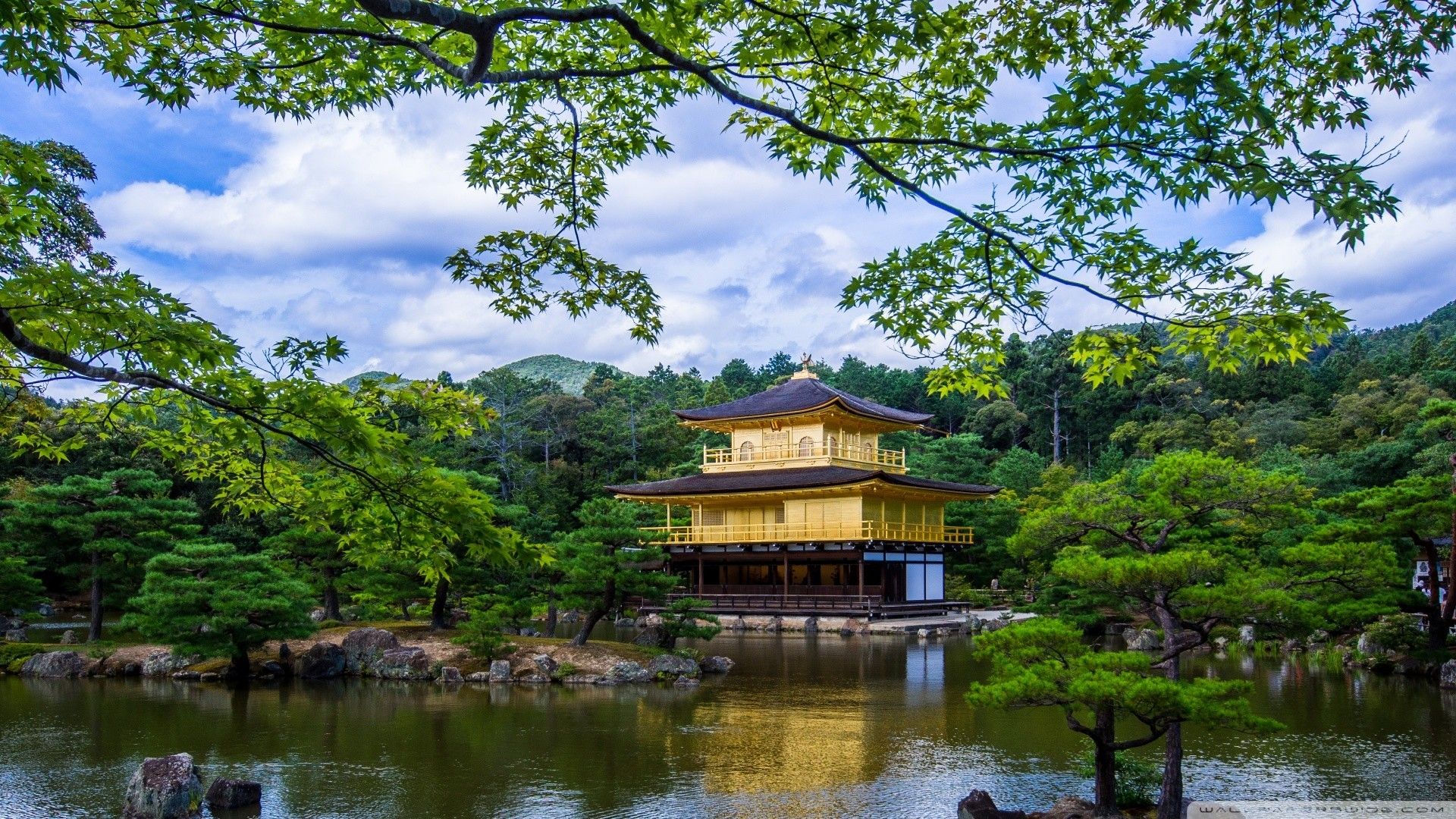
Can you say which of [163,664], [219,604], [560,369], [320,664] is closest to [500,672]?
[320,664]

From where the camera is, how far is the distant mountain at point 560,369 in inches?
5285

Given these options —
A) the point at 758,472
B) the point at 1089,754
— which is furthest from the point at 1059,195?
the point at 758,472

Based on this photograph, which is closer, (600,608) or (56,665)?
(56,665)

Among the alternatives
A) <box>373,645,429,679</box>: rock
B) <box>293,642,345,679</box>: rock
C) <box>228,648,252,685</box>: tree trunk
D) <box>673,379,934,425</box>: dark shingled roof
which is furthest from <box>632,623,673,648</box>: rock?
<box>673,379,934,425</box>: dark shingled roof

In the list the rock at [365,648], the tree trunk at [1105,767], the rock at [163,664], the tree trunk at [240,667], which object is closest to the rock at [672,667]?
the rock at [365,648]

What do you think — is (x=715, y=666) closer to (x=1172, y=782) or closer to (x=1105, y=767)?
(x=1105, y=767)

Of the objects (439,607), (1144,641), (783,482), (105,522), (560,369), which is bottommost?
(1144,641)

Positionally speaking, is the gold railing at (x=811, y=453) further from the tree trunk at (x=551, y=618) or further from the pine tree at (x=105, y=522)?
the pine tree at (x=105, y=522)

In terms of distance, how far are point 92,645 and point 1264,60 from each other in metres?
17.3

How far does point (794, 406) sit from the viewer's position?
1144 inches

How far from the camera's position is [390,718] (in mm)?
11109

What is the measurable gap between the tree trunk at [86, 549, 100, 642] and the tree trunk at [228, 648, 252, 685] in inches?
156

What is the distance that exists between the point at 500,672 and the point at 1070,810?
9308mm

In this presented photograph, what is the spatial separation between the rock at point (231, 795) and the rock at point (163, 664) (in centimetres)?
828
